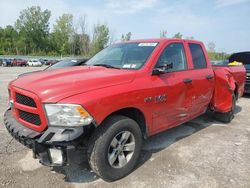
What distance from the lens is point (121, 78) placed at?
10.8 feet

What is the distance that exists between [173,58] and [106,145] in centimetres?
201

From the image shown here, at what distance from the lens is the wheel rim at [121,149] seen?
10.5ft

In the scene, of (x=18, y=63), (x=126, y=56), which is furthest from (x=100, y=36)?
(x=126, y=56)

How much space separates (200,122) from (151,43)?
9.08 ft

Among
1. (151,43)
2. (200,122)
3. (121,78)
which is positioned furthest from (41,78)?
(200,122)

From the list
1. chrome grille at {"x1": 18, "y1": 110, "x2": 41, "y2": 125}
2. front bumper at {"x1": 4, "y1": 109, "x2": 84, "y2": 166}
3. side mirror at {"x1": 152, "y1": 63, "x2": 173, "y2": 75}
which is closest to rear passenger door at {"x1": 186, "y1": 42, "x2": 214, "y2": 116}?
side mirror at {"x1": 152, "y1": 63, "x2": 173, "y2": 75}

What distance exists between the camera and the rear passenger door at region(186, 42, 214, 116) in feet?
15.0

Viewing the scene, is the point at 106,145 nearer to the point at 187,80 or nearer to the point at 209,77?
the point at 187,80

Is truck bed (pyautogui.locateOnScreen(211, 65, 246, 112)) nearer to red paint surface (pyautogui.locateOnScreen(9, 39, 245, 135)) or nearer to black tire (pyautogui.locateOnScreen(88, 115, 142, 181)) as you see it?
red paint surface (pyautogui.locateOnScreen(9, 39, 245, 135))

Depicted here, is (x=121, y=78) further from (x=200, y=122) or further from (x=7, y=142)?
(x=200, y=122)

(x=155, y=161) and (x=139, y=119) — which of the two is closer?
(x=139, y=119)

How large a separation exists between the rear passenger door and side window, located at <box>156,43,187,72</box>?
248 mm

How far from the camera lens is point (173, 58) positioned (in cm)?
420

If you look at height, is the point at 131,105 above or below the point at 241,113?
above
